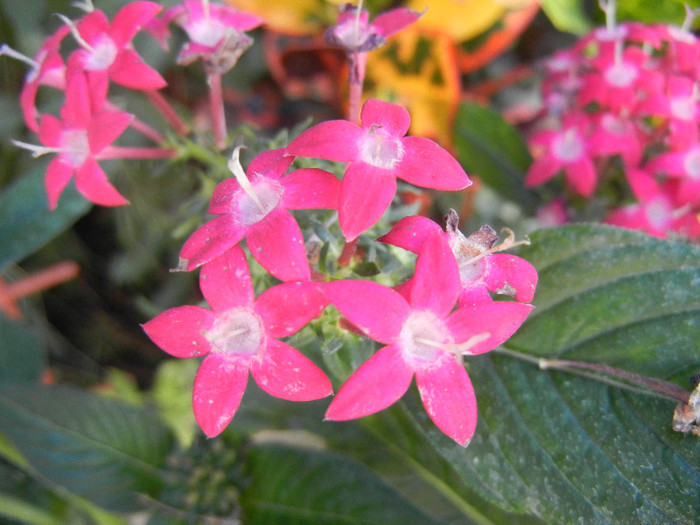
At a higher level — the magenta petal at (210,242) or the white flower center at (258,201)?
the white flower center at (258,201)

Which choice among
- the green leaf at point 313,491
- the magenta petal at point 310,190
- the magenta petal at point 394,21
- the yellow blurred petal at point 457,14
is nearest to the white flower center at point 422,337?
the magenta petal at point 310,190

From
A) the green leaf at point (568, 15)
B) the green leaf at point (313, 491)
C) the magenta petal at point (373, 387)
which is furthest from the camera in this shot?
the green leaf at point (568, 15)

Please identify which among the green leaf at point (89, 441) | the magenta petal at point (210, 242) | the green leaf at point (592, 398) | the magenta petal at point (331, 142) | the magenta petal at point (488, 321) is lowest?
the green leaf at point (89, 441)

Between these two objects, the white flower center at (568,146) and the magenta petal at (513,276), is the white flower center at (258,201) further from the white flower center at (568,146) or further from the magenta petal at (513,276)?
the white flower center at (568,146)

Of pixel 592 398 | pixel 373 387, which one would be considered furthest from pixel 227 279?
pixel 592 398

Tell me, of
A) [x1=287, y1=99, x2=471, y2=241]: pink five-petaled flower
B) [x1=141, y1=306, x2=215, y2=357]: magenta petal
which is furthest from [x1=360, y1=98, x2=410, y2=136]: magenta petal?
[x1=141, y1=306, x2=215, y2=357]: magenta petal

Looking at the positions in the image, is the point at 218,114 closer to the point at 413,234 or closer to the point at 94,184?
the point at 94,184

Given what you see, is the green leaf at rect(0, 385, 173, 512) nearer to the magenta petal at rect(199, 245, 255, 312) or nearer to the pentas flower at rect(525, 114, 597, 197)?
the magenta petal at rect(199, 245, 255, 312)
